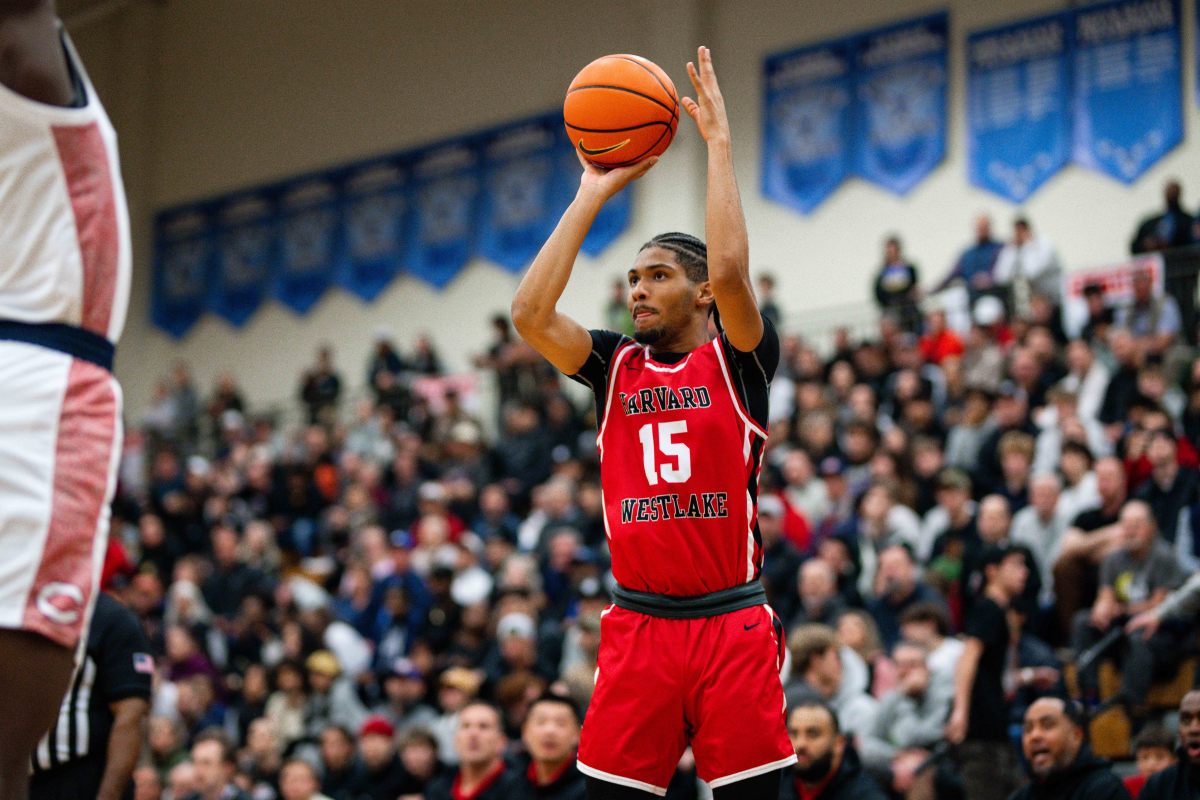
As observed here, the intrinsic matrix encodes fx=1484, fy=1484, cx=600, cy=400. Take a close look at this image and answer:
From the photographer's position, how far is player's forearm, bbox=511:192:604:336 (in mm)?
4547

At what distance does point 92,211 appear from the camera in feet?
10.2

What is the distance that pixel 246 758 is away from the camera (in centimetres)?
1093

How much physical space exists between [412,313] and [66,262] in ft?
64.3

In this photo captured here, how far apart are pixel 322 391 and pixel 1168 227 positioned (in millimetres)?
11663

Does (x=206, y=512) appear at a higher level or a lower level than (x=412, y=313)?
lower

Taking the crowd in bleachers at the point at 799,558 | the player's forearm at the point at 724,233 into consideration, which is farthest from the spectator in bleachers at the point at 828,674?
the player's forearm at the point at 724,233

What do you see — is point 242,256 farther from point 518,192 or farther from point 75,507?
point 75,507

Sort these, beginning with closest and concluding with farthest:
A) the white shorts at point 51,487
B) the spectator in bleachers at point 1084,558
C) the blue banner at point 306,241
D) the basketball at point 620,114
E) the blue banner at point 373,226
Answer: the white shorts at point 51,487, the basketball at point 620,114, the spectator in bleachers at point 1084,558, the blue banner at point 373,226, the blue banner at point 306,241

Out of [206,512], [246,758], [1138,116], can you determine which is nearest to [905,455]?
[246,758]

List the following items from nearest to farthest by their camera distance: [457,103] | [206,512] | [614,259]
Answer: [206,512], [614,259], [457,103]

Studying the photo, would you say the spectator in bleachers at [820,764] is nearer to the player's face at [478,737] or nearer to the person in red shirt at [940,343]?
the player's face at [478,737]

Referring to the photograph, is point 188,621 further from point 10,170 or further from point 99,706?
point 10,170

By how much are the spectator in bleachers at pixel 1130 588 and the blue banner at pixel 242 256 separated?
17503mm

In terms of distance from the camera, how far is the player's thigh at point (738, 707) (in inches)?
169
